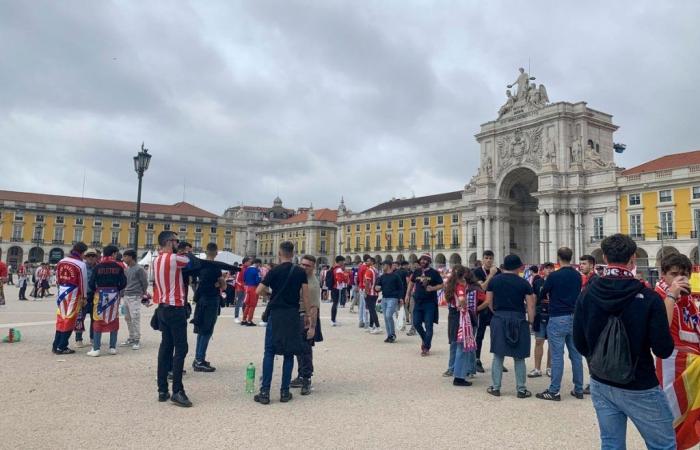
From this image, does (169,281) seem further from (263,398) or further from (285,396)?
(285,396)

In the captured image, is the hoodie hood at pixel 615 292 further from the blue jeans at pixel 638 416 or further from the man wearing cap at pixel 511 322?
the man wearing cap at pixel 511 322

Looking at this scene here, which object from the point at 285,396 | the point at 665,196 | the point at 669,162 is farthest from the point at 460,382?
the point at 669,162

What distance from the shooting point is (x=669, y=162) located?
44.8 m

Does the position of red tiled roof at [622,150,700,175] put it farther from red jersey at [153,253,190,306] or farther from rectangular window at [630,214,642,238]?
red jersey at [153,253,190,306]

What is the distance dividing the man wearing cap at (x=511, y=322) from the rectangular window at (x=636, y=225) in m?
42.6

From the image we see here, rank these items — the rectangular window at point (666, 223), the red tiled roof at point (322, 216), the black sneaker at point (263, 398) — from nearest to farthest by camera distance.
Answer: the black sneaker at point (263, 398)
the rectangular window at point (666, 223)
the red tiled roof at point (322, 216)

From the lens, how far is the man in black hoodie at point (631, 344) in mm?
3002

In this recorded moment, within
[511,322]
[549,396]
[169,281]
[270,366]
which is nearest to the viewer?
[270,366]

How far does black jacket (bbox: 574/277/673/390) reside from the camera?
9.89ft

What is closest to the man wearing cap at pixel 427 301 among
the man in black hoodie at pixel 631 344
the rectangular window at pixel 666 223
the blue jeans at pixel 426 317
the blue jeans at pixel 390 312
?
the blue jeans at pixel 426 317

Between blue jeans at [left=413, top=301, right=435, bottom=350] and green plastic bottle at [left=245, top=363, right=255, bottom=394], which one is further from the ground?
blue jeans at [left=413, top=301, right=435, bottom=350]

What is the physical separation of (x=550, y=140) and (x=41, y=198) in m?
73.7

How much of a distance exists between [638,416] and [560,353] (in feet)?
11.6

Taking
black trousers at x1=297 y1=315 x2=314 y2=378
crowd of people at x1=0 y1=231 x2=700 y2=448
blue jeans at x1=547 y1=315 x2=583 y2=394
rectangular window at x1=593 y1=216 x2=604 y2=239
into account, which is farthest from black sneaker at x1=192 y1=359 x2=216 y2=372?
rectangular window at x1=593 y1=216 x2=604 y2=239
